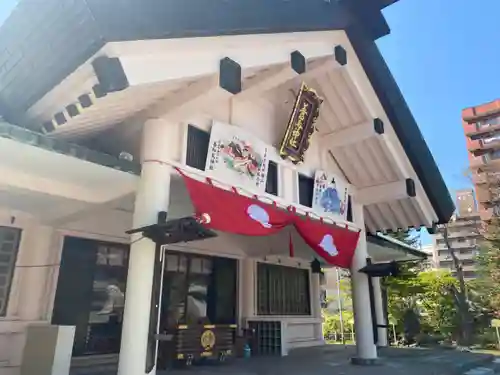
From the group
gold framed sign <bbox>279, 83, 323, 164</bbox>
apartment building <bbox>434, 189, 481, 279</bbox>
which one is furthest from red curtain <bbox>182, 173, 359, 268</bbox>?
apartment building <bbox>434, 189, 481, 279</bbox>

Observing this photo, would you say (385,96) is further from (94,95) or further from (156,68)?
(94,95)

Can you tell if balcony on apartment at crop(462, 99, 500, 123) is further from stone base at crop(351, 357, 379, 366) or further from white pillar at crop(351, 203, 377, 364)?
stone base at crop(351, 357, 379, 366)

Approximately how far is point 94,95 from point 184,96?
1231 millimetres

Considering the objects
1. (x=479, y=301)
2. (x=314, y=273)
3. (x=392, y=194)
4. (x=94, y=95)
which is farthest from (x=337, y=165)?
(x=479, y=301)

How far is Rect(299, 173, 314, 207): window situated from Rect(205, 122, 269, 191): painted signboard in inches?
53.3

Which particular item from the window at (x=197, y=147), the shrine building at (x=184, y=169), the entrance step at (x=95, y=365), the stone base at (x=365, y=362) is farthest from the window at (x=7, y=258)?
the stone base at (x=365, y=362)

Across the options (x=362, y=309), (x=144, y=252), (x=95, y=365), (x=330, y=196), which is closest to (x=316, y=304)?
(x=362, y=309)

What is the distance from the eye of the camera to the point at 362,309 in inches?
316

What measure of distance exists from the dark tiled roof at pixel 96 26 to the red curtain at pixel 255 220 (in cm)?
194

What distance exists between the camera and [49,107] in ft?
15.2

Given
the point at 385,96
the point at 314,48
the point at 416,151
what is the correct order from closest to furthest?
1. the point at 314,48
2. the point at 385,96
3. the point at 416,151

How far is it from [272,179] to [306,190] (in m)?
1.13

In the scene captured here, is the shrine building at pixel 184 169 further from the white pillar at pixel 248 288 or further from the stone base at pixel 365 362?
the stone base at pixel 365 362

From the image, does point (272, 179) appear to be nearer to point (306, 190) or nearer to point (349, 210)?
point (306, 190)
